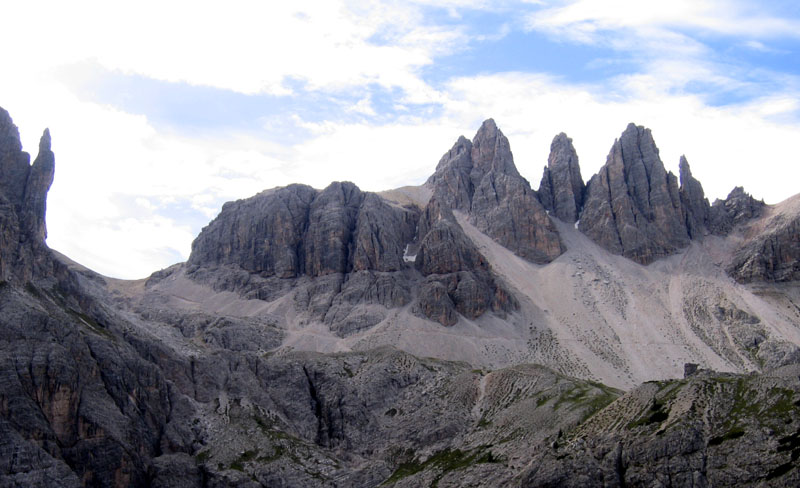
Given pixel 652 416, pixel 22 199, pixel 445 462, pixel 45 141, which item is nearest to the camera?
pixel 652 416

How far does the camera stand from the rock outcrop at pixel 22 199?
501ft

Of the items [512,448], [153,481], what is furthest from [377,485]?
[153,481]

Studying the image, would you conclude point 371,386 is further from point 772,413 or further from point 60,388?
point 772,413

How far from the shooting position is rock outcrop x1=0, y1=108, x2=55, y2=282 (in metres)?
153

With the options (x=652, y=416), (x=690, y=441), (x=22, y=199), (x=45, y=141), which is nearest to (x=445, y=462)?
(x=652, y=416)

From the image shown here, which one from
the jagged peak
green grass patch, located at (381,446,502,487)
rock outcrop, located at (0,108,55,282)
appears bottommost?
green grass patch, located at (381,446,502,487)

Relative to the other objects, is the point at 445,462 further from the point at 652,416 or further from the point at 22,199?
the point at 22,199

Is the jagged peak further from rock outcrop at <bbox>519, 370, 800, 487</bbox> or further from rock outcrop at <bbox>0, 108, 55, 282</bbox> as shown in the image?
rock outcrop at <bbox>519, 370, 800, 487</bbox>

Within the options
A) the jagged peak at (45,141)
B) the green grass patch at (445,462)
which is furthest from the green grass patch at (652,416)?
the jagged peak at (45,141)

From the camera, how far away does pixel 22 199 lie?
170625 millimetres

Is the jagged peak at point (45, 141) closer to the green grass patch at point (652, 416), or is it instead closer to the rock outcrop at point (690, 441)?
the rock outcrop at point (690, 441)

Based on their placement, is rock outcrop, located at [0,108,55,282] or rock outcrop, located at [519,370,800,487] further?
rock outcrop, located at [0,108,55,282]

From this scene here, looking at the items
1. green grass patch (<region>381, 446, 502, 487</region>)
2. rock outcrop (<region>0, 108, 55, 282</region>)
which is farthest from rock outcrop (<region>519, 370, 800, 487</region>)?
rock outcrop (<region>0, 108, 55, 282</region>)

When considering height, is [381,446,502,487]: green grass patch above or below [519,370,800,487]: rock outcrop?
below
